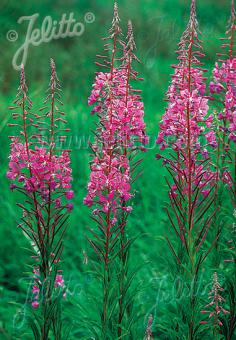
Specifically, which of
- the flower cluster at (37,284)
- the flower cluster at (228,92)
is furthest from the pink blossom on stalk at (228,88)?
the flower cluster at (37,284)

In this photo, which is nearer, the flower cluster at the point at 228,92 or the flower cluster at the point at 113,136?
the flower cluster at the point at 113,136

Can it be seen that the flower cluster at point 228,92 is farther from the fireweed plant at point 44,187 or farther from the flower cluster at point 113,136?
the fireweed plant at point 44,187

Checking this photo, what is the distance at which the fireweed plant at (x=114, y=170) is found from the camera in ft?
9.80

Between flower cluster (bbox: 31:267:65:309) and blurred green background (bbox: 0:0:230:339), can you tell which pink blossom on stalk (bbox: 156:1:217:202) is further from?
blurred green background (bbox: 0:0:230:339)

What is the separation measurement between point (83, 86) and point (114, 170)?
351 inches

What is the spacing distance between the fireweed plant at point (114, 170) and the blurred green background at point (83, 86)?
1.37 metres

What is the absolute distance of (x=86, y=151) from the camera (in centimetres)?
711

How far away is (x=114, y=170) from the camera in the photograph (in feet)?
9.74

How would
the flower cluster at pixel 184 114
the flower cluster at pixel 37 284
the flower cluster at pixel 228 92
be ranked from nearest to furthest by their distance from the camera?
1. the flower cluster at pixel 184 114
2. the flower cluster at pixel 37 284
3. the flower cluster at pixel 228 92

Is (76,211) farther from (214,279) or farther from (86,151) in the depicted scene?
(214,279)

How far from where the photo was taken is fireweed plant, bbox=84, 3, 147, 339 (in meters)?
2.99

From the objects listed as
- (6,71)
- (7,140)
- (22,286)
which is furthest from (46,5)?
(22,286)

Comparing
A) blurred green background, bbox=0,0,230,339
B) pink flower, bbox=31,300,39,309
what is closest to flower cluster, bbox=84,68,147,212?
pink flower, bbox=31,300,39,309

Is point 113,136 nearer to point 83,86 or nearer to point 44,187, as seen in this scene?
point 44,187
